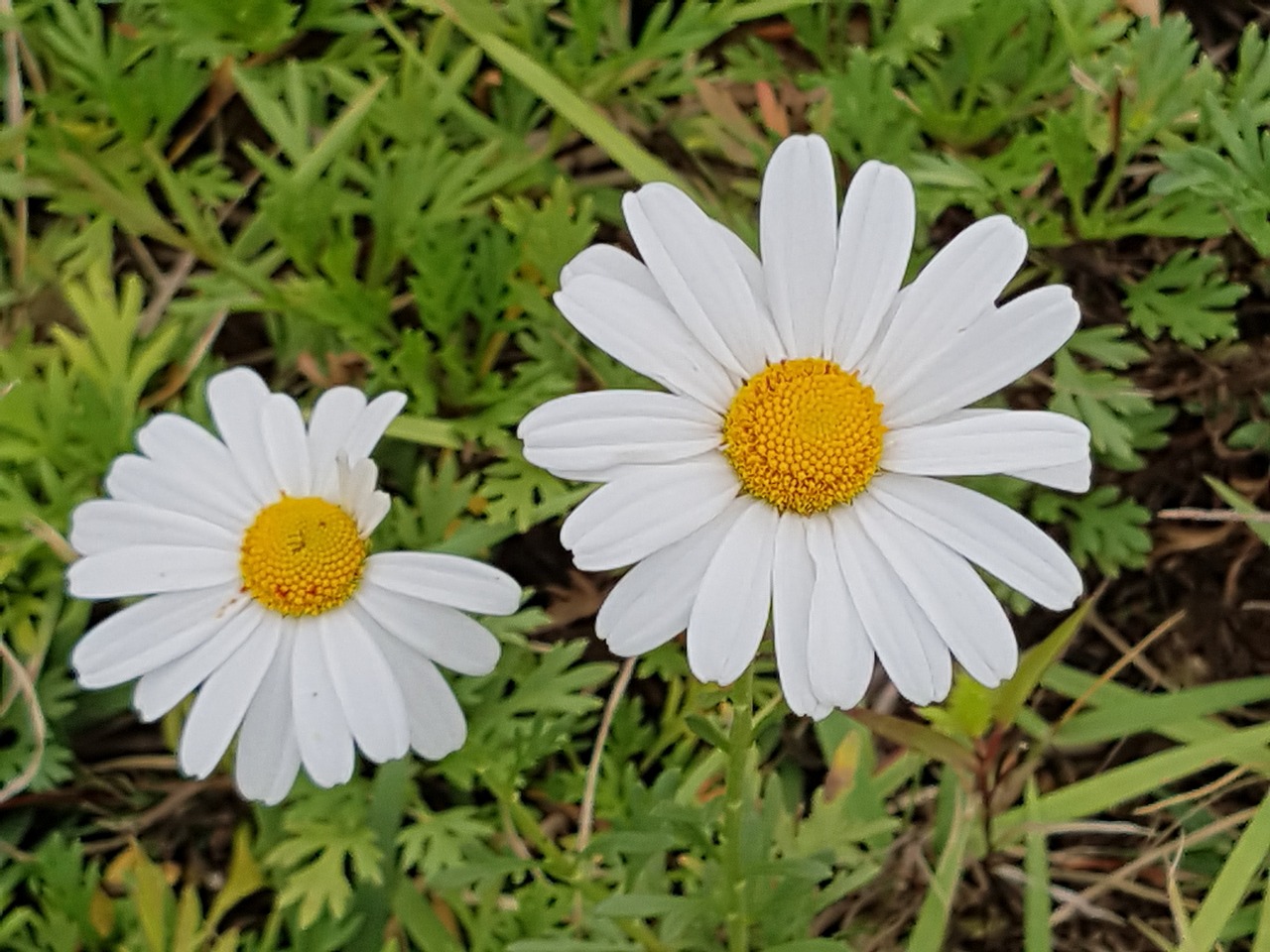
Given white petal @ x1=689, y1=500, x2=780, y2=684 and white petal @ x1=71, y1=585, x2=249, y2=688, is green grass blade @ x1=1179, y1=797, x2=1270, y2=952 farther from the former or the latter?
white petal @ x1=71, y1=585, x2=249, y2=688

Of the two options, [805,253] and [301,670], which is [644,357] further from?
[301,670]

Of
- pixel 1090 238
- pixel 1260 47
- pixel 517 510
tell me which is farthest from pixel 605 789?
pixel 1260 47

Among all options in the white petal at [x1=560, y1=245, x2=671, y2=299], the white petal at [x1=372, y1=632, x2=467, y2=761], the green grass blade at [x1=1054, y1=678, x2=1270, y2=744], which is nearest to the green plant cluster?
the green grass blade at [x1=1054, y1=678, x2=1270, y2=744]

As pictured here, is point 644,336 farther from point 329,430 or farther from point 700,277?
point 329,430

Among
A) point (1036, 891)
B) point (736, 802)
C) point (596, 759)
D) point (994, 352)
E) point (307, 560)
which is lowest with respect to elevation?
point (1036, 891)

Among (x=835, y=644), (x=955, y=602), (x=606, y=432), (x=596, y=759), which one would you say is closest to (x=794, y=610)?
(x=835, y=644)

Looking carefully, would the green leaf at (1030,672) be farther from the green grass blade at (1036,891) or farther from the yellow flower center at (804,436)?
the yellow flower center at (804,436)
